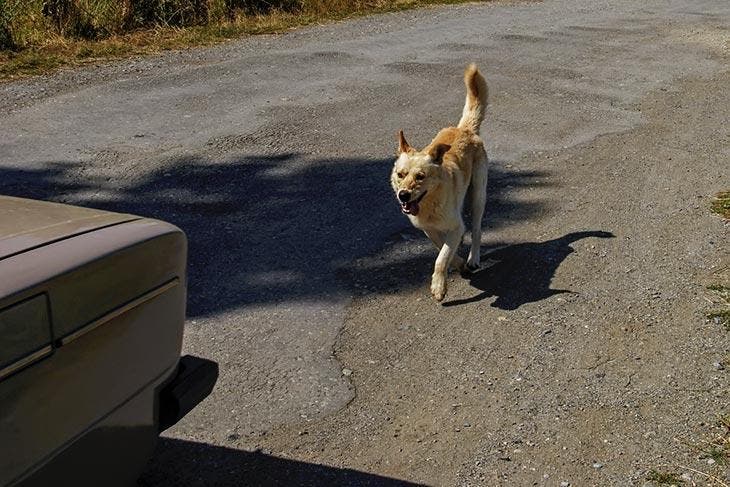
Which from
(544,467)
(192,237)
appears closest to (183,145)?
(192,237)

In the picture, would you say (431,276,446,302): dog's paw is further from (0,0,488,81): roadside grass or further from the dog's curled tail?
(0,0,488,81): roadside grass

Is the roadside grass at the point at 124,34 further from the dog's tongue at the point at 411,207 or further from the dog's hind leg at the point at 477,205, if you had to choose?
the dog's tongue at the point at 411,207

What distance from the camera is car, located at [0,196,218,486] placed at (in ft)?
8.12

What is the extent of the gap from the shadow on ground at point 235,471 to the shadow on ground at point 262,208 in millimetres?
1437

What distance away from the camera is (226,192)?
745 centimetres

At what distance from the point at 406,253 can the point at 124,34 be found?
25.9 feet

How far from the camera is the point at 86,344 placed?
106 inches

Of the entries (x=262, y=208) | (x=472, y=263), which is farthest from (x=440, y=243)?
(x=262, y=208)

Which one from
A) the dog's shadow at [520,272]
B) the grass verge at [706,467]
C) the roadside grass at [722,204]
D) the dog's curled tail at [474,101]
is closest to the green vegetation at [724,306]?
the dog's shadow at [520,272]

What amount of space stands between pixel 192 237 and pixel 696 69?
27.7ft

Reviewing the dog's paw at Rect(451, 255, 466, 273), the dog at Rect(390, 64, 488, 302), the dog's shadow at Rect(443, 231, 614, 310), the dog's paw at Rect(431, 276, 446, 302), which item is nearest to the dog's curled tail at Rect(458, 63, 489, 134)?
the dog at Rect(390, 64, 488, 302)

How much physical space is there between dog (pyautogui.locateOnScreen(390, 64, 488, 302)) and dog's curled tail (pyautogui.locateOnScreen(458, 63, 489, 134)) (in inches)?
9.9

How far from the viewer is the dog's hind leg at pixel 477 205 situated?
245 inches

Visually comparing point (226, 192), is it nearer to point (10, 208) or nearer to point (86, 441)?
point (10, 208)
